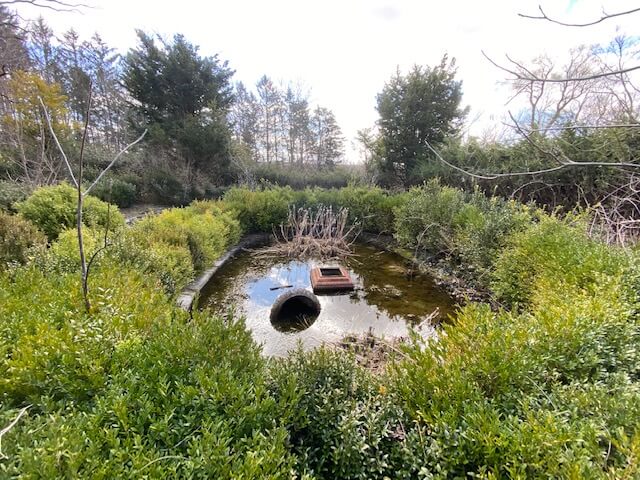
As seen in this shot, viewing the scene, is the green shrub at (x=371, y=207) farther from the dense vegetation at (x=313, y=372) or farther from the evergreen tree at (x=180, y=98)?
the evergreen tree at (x=180, y=98)

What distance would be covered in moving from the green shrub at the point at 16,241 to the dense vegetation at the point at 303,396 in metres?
1.00

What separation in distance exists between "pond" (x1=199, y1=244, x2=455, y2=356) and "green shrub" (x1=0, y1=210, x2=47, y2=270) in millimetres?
1895

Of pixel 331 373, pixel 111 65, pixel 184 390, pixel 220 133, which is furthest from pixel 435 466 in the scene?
pixel 111 65

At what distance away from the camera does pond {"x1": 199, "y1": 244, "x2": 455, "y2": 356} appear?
3309 mm

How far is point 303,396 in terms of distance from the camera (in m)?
1.48

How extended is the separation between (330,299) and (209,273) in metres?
2.25

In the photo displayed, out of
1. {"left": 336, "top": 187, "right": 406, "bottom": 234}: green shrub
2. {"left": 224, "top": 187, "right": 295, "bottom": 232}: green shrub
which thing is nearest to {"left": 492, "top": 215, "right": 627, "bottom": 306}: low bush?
{"left": 336, "top": 187, "right": 406, "bottom": 234}: green shrub

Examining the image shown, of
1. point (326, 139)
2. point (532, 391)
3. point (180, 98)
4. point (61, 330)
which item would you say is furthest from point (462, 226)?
point (326, 139)

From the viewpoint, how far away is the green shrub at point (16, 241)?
8.99 feet

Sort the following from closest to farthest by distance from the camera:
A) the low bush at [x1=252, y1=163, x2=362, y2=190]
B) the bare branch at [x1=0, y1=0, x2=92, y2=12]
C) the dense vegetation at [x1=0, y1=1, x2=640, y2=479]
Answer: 1. the dense vegetation at [x1=0, y1=1, x2=640, y2=479]
2. the bare branch at [x1=0, y1=0, x2=92, y2=12]
3. the low bush at [x1=252, y1=163, x2=362, y2=190]

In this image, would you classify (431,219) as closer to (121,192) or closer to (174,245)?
(174,245)

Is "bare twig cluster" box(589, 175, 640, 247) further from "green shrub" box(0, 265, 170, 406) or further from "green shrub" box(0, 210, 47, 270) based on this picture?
"green shrub" box(0, 210, 47, 270)

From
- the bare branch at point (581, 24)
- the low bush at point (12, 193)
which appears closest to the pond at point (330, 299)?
the bare branch at point (581, 24)

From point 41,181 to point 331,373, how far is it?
928 centimetres
